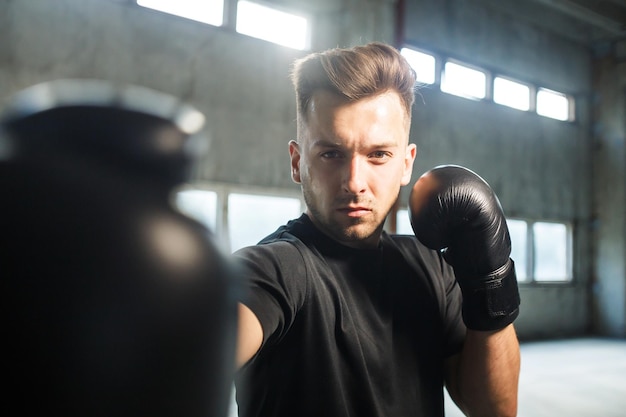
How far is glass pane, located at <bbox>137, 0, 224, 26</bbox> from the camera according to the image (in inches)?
180

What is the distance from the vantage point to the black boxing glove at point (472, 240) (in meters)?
1.16

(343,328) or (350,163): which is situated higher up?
(350,163)

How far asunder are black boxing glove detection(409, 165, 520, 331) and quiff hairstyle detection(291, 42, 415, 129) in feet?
0.75

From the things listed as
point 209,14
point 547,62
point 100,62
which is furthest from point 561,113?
point 100,62

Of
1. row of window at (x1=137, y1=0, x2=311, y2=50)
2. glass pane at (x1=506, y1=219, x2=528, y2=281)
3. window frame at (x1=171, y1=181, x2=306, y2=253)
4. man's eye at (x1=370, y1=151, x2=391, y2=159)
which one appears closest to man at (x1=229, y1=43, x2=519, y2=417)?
man's eye at (x1=370, y1=151, x2=391, y2=159)

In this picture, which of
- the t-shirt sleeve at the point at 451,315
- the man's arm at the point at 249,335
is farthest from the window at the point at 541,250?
the man's arm at the point at 249,335

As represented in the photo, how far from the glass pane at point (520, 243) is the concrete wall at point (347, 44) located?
6.5 inches

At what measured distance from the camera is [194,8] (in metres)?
4.84

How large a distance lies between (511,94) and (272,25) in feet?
13.1

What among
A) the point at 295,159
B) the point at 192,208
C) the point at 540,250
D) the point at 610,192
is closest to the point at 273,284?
the point at 295,159

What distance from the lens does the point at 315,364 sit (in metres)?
1.00

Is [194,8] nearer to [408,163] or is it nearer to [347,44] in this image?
[347,44]

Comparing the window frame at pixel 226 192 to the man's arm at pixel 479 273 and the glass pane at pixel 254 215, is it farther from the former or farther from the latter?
the man's arm at pixel 479 273

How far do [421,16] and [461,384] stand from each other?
5994mm
